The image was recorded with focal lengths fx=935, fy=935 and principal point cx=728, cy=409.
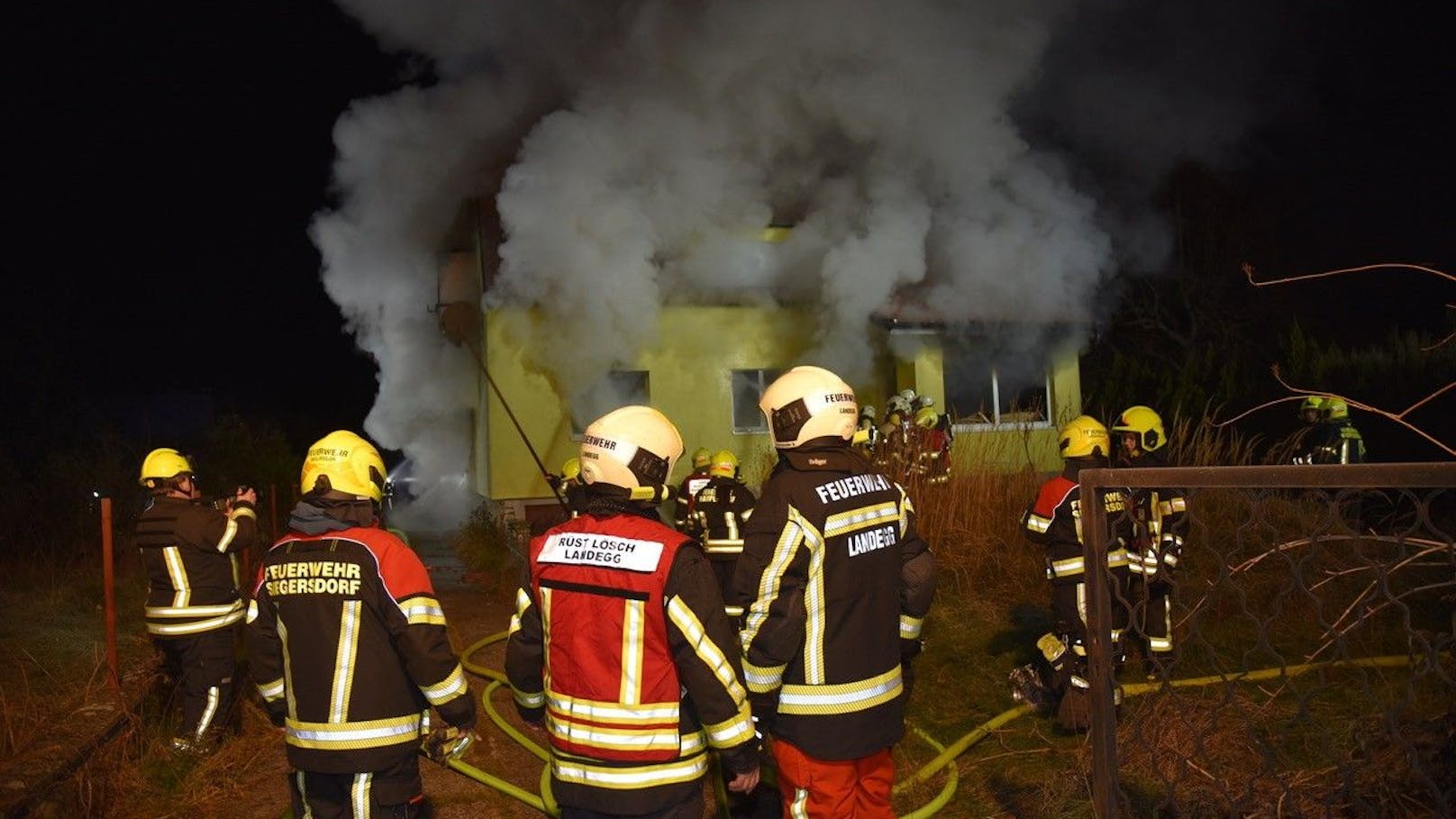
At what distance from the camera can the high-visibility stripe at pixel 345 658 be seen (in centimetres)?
310

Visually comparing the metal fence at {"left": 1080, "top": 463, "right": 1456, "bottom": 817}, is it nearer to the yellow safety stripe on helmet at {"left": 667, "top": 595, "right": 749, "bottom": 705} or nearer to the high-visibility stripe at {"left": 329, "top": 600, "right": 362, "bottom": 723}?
the yellow safety stripe on helmet at {"left": 667, "top": 595, "right": 749, "bottom": 705}

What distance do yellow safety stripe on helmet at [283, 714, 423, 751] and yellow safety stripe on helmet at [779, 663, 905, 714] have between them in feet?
4.29

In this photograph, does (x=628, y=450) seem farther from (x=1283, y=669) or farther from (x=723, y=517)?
(x=723, y=517)

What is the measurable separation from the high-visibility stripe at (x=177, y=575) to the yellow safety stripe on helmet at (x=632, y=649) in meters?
3.75

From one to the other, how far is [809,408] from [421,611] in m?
1.51

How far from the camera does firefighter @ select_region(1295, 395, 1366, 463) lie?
8281 millimetres

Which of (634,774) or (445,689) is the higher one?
(445,689)

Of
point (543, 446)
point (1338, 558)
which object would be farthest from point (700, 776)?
point (543, 446)

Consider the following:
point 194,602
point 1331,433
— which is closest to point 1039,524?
point 194,602

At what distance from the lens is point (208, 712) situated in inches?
207

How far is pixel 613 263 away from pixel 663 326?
162cm

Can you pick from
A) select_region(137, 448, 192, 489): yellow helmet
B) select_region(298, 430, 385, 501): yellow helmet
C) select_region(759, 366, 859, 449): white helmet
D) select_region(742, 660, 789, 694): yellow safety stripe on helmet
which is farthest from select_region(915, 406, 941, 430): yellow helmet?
select_region(298, 430, 385, 501): yellow helmet

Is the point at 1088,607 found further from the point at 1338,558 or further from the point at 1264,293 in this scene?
the point at 1264,293

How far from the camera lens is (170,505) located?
17.7 feet
